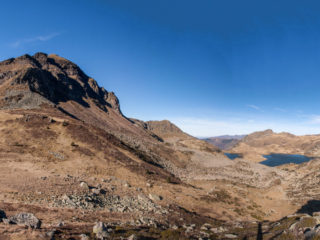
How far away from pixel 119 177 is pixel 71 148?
1356 cm

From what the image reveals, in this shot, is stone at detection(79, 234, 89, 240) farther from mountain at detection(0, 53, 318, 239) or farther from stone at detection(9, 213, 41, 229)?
stone at detection(9, 213, 41, 229)

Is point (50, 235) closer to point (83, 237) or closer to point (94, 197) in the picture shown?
point (83, 237)

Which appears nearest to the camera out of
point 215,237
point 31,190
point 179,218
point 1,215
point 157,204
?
point 1,215

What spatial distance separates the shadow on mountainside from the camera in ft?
108

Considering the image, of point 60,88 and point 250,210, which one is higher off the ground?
point 60,88

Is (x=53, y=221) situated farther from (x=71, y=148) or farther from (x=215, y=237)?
(x=71, y=148)

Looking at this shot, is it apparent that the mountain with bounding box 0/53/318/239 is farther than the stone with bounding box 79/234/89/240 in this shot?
Yes

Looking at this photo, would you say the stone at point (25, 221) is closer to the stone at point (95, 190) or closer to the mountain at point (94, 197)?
the mountain at point (94, 197)

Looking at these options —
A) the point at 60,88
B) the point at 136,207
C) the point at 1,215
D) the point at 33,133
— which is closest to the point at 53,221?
the point at 1,215

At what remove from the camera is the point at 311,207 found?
3438cm

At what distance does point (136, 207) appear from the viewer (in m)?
22.2

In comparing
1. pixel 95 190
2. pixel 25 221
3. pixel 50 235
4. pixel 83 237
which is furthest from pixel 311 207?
pixel 25 221

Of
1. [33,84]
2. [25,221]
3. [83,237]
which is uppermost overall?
[33,84]

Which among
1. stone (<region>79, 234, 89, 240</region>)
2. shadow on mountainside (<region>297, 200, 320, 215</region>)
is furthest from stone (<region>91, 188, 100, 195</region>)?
shadow on mountainside (<region>297, 200, 320, 215</region>)
